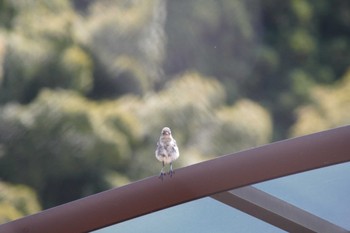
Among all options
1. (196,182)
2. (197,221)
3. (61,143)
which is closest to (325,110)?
(61,143)

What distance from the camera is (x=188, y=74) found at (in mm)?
5559

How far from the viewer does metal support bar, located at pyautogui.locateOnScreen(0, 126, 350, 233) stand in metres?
1.40

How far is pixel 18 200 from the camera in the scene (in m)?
5.16

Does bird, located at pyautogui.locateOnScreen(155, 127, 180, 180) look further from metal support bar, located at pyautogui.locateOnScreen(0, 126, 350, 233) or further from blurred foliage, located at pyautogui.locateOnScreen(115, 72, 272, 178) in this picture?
blurred foliage, located at pyautogui.locateOnScreen(115, 72, 272, 178)

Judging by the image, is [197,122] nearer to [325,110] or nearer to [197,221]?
[325,110]

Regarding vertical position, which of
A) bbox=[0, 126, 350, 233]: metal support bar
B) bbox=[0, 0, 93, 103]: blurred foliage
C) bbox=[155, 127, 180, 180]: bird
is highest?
bbox=[0, 0, 93, 103]: blurred foliage

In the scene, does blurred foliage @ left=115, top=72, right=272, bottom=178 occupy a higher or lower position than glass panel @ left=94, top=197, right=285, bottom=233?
higher

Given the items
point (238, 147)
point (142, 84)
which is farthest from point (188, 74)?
point (238, 147)

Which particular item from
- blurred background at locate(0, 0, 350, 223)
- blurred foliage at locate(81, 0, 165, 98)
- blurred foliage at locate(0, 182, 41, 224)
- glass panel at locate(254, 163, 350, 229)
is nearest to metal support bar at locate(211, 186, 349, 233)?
glass panel at locate(254, 163, 350, 229)

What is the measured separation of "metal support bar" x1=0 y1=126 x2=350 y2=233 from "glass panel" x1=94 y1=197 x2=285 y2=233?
0.41 ft

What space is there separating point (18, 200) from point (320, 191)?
3783mm

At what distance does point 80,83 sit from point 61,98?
0.82ft

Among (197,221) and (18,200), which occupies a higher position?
(18,200)

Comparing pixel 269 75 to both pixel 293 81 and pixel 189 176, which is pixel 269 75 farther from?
pixel 189 176
